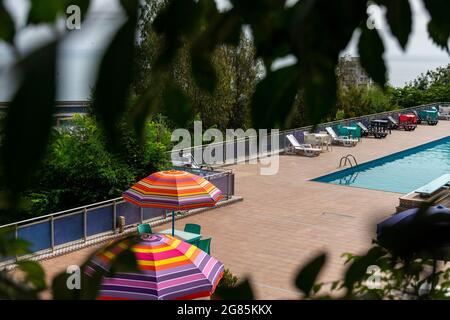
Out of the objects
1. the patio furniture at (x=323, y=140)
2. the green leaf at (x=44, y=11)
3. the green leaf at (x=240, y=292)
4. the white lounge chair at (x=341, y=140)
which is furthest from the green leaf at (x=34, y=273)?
the white lounge chair at (x=341, y=140)

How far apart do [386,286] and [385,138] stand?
2592 cm

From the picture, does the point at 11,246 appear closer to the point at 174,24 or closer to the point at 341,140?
the point at 174,24

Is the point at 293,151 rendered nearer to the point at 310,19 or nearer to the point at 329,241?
the point at 329,241

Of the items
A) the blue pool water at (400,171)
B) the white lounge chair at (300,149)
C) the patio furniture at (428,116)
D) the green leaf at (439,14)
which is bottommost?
the blue pool water at (400,171)

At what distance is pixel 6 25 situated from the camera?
0.68m

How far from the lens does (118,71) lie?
0.60 meters

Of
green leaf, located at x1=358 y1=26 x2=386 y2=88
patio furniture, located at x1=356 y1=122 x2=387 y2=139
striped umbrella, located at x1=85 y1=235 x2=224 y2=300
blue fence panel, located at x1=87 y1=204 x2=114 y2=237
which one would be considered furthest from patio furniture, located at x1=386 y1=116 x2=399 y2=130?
green leaf, located at x1=358 y1=26 x2=386 y2=88

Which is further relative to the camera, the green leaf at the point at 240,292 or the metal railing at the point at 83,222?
the metal railing at the point at 83,222

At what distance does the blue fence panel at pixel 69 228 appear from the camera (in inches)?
383

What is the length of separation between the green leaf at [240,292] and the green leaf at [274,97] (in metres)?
0.55

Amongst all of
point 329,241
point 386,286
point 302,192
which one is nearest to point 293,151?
point 302,192

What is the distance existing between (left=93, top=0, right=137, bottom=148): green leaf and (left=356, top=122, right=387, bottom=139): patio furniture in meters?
26.4

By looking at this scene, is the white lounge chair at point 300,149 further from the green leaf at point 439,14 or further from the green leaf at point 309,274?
the green leaf at point 439,14

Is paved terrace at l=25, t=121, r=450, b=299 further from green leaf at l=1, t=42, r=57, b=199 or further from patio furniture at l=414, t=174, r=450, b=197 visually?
green leaf at l=1, t=42, r=57, b=199
